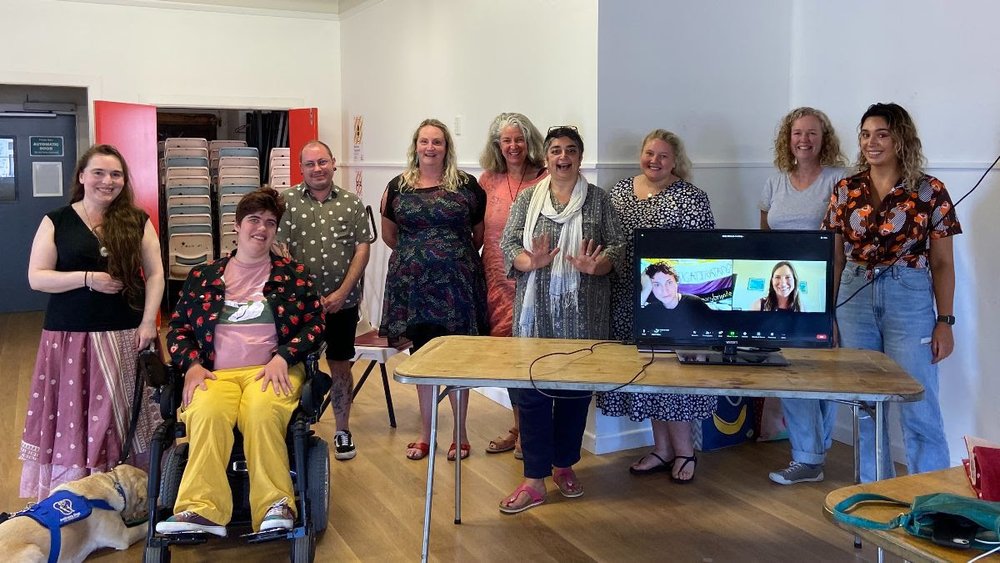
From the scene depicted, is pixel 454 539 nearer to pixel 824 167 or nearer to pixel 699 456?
pixel 699 456

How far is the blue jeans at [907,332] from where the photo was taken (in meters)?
3.18

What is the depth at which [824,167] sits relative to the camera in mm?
3672

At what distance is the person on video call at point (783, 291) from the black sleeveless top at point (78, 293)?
7.53 feet

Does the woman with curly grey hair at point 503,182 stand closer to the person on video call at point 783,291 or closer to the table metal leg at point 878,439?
the person on video call at point 783,291

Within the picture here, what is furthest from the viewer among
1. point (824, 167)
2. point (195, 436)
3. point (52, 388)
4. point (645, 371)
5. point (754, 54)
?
point (754, 54)

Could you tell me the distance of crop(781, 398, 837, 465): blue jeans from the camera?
3654 millimetres

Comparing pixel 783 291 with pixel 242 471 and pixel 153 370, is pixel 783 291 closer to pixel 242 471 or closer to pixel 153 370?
pixel 242 471

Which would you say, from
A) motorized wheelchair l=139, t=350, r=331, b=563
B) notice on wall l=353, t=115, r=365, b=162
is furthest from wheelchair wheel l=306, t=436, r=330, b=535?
notice on wall l=353, t=115, r=365, b=162

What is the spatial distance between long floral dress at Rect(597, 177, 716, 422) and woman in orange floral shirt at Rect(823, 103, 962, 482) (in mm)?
562

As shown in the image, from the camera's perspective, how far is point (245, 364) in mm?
3062

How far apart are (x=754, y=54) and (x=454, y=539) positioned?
2.81 meters

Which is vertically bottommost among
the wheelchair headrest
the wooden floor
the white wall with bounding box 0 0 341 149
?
the wooden floor

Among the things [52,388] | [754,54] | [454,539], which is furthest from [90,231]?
[754,54]

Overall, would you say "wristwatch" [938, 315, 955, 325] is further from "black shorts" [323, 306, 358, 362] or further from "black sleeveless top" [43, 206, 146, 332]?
"black sleeveless top" [43, 206, 146, 332]
